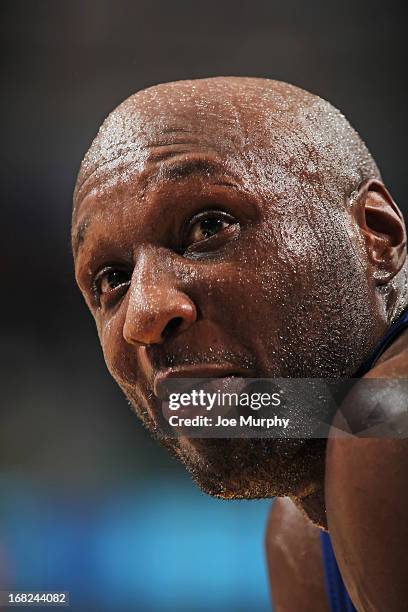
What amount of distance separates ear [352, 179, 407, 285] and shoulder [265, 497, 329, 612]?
0.45 metres

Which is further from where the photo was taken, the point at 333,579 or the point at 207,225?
the point at 333,579

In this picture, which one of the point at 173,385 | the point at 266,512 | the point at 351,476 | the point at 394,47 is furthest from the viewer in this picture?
the point at 266,512

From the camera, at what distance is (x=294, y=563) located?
1154mm

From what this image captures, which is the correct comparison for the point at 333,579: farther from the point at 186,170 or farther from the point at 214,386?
the point at 186,170

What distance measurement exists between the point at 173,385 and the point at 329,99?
580mm

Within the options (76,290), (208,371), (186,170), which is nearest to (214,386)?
(208,371)

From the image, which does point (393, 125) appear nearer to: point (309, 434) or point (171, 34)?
point (171, 34)

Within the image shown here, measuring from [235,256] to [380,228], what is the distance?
0.20 m

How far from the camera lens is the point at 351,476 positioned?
0.64m

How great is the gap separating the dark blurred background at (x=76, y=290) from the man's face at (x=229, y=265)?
34 centimetres

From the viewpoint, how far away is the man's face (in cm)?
80

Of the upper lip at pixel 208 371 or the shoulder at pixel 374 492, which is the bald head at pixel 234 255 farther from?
the shoulder at pixel 374 492

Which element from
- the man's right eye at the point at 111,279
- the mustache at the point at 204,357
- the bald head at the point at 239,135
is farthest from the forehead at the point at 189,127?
the mustache at the point at 204,357

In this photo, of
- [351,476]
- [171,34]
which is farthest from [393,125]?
[351,476]
